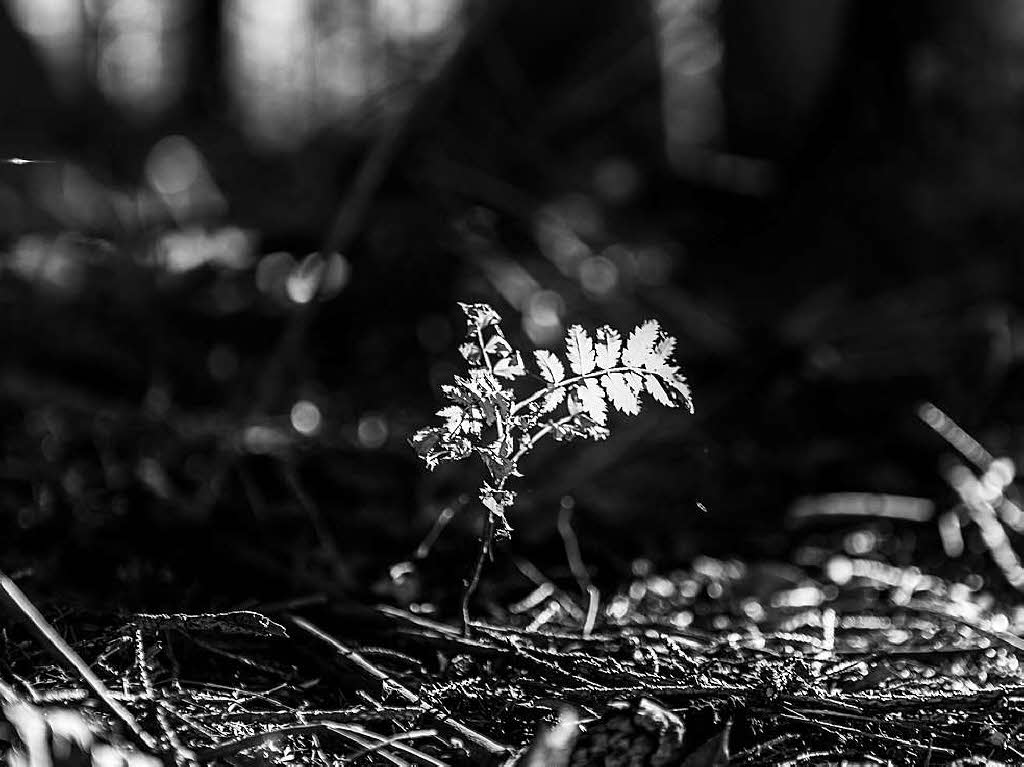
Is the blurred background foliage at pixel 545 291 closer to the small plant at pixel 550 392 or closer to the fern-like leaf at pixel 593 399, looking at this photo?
the small plant at pixel 550 392

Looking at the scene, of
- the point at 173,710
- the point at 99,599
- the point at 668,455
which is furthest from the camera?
the point at 668,455

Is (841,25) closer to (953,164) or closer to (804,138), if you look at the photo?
(804,138)

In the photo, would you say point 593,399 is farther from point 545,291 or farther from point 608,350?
point 545,291

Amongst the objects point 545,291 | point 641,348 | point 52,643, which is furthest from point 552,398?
point 545,291

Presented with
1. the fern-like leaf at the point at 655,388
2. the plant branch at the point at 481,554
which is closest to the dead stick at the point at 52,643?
the plant branch at the point at 481,554

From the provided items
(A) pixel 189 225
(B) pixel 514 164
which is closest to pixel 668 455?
(B) pixel 514 164
